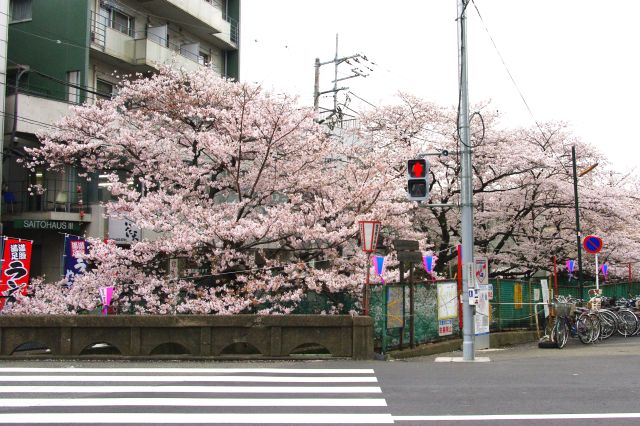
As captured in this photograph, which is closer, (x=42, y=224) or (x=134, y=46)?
(x=42, y=224)

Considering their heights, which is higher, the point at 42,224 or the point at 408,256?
the point at 42,224

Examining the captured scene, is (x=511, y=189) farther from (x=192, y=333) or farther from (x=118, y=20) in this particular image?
(x=118, y=20)

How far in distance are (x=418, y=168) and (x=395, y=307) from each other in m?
3.58

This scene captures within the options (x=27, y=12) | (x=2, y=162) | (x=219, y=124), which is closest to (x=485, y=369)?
(x=219, y=124)

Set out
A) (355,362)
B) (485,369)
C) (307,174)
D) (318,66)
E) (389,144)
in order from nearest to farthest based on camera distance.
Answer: (485,369) → (355,362) → (307,174) → (389,144) → (318,66)

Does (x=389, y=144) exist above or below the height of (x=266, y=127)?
above

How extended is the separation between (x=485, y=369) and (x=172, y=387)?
6.20 meters

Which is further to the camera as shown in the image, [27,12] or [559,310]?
[27,12]

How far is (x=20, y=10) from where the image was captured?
24406 mm

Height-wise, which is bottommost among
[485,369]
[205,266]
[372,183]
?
[485,369]

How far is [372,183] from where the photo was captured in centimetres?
1777

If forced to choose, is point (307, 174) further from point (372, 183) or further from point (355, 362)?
point (355, 362)

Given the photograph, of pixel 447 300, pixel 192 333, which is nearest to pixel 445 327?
pixel 447 300

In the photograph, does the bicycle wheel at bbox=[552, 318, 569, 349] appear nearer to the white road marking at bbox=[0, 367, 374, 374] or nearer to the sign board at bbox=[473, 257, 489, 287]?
the sign board at bbox=[473, 257, 489, 287]
